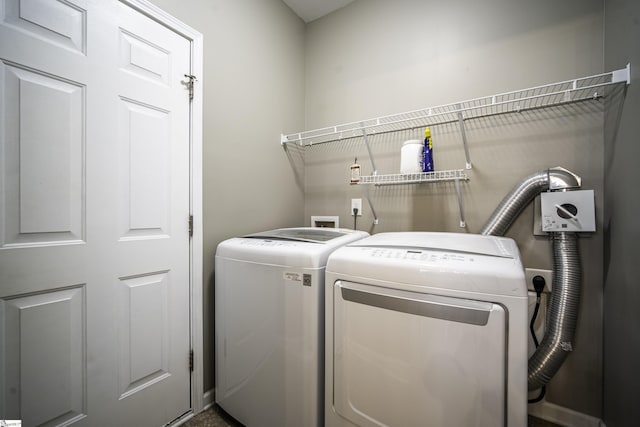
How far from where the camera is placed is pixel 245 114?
171 cm

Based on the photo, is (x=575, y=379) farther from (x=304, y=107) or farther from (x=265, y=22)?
(x=265, y=22)

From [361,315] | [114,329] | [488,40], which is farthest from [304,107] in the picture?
[114,329]

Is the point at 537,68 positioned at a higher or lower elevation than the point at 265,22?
lower

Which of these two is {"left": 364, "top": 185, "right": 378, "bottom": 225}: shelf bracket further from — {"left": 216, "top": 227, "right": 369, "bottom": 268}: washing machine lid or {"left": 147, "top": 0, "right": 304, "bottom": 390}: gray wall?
{"left": 147, "top": 0, "right": 304, "bottom": 390}: gray wall

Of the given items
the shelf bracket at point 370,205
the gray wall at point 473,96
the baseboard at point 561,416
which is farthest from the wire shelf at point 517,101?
the baseboard at point 561,416

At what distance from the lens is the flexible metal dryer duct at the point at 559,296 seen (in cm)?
119

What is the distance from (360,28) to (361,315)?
2.09 meters

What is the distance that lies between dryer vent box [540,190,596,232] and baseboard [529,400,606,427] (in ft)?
3.16

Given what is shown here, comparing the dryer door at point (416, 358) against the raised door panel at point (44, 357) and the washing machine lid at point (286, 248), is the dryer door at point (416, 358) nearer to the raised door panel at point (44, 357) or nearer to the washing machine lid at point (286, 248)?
the washing machine lid at point (286, 248)

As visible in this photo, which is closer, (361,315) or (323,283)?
(361,315)

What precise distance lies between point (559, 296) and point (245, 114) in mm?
2092

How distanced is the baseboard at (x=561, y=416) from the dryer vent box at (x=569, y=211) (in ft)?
3.16

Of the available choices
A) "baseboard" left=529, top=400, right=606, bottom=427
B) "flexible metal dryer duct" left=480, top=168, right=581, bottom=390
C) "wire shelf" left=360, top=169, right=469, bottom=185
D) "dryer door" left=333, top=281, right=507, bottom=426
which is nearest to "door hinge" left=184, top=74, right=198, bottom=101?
"wire shelf" left=360, top=169, right=469, bottom=185

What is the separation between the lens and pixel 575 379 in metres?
1.29
